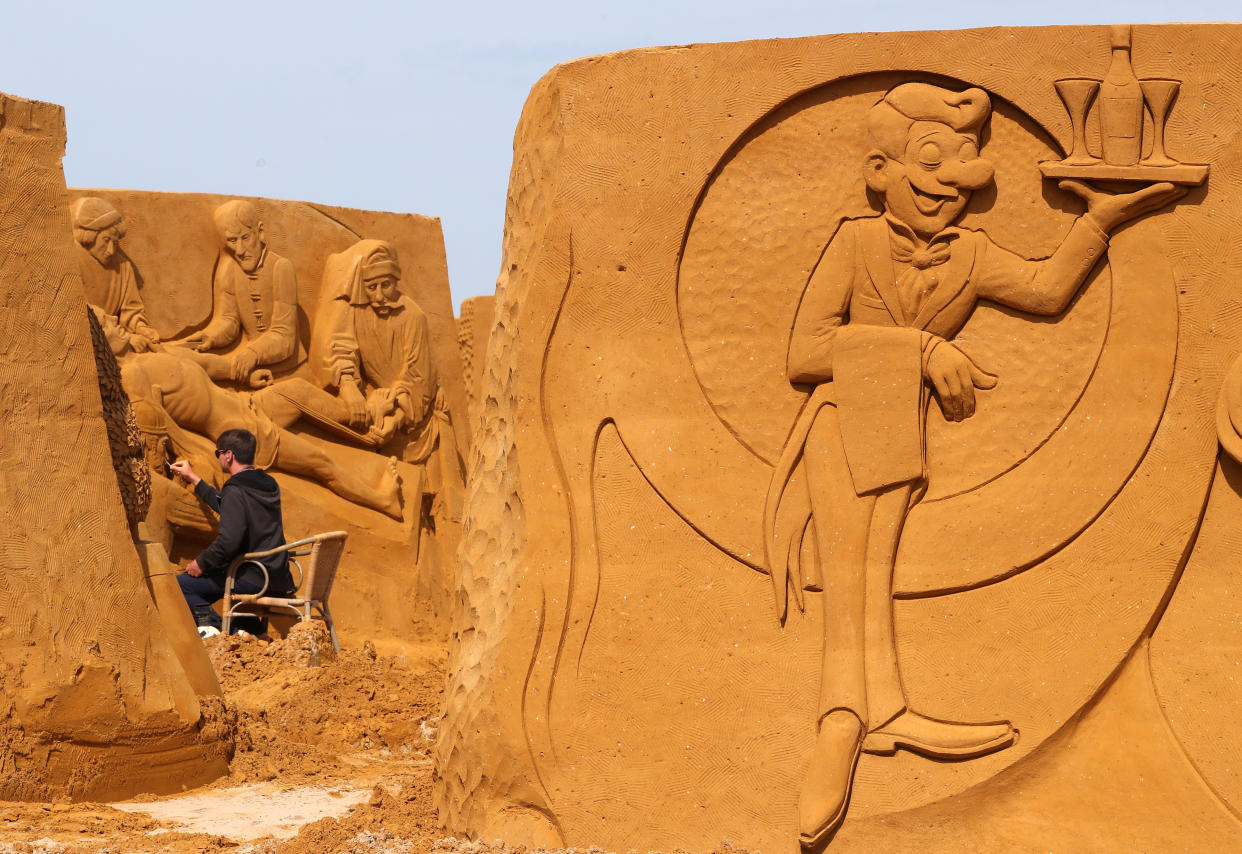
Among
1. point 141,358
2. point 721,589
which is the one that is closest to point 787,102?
point 721,589

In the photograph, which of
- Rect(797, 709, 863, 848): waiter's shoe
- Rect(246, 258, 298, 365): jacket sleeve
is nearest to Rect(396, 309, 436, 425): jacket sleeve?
Rect(246, 258, 298, 365): jacket sleeve

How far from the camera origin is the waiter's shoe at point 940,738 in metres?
4.24

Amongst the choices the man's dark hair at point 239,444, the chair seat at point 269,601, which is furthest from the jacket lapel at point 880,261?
the man's dark hair at point 239,444

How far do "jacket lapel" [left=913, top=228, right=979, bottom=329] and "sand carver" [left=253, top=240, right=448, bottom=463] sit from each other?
19.2ft

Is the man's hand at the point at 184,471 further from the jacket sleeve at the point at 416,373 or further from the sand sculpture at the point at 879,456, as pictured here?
the sand sculpture at the point at 879,456

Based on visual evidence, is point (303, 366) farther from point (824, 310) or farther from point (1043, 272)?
point (1043, 272)

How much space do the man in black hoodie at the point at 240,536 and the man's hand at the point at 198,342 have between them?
1294mm

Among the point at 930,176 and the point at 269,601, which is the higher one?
the point at 930,176

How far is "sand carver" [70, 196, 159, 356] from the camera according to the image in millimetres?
8914

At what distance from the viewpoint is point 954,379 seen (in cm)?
432

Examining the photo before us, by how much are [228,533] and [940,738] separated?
456 cm

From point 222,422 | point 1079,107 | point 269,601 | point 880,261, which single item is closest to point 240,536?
point 269,601

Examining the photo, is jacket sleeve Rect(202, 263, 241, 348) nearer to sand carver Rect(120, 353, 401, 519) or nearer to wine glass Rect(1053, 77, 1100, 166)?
sand carver Rect(120, 353, 401, 519)

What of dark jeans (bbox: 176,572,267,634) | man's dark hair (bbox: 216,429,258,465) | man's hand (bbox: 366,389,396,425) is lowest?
dark jeans (bbox: 176,572,267,634)
